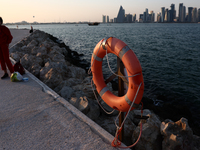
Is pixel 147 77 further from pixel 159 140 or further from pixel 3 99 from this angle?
pixel 3 99

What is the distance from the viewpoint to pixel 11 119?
2.90m

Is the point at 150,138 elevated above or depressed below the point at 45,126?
below

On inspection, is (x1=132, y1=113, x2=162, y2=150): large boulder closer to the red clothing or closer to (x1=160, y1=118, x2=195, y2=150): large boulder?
(x1=160, y1=118, x2=195, y2=150): large boulder

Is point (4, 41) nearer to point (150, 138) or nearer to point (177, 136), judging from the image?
point (150, 138)

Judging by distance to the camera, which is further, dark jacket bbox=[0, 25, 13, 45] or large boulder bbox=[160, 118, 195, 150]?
dark jacket bbox=[0, 25, 13, 45]

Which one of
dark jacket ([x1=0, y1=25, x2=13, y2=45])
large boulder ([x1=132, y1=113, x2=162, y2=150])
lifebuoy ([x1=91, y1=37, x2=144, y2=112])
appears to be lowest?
large boulder ([x1=132, y1=113, x2=162, y2=150])

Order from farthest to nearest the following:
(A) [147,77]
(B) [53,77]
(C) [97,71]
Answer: (A) [147,77]
(B) [53,77]
(C) [97,71]

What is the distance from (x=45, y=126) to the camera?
2.70 meters

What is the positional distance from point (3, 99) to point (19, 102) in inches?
19.2

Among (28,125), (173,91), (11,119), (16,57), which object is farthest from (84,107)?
(16,57)

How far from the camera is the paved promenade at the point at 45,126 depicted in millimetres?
2297

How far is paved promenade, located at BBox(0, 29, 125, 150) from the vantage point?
2.30 m

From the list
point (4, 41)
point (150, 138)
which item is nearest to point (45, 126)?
point (150, 138)

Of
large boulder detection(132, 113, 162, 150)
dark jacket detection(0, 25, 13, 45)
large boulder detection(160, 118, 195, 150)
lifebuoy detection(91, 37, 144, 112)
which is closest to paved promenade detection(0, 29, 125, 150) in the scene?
lifebuoy detection(91, 37, 144, 112)
